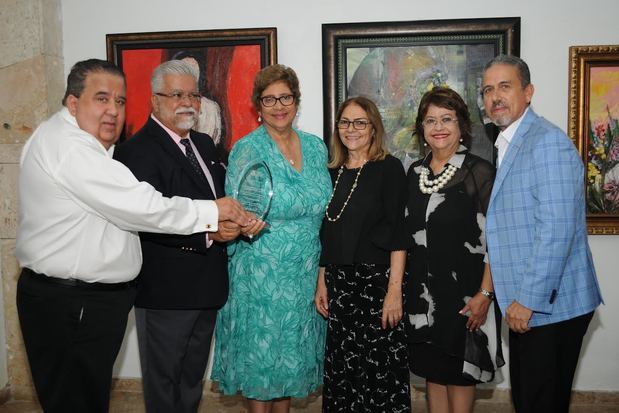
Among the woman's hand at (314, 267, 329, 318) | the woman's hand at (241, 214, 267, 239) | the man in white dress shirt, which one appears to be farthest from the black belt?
the woman's hand at (314, 267, 329, 318)

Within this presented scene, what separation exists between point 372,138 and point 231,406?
209 cm

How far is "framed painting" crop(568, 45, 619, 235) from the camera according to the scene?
3.14 meters

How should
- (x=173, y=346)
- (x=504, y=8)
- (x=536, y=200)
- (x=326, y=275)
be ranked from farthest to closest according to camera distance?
(x=504, y=8)
(x=326, y=275)
(x=173, y=346)
(x=536, y=200)

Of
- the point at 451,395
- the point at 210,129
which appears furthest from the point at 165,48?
the point at 451,395

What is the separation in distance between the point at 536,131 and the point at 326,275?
1180 millimetres

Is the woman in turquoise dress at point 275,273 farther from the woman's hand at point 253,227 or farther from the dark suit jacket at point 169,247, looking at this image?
the dark suit jacket at point 169,247

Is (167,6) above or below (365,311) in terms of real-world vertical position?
above

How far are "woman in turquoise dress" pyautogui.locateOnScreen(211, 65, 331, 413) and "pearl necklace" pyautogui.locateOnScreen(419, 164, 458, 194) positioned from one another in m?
0.47

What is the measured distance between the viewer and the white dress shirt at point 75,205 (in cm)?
194

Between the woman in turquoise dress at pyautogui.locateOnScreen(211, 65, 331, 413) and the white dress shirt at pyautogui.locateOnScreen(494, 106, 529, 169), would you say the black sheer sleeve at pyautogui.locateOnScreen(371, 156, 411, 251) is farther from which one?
the white dress shirt at pyautogui.locateOnScreen(494, 106, 529, 169)

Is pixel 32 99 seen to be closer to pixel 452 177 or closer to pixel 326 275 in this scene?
pixel 326 275

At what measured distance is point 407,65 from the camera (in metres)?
3.25

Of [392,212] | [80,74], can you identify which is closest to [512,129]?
[392,212]

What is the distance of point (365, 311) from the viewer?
2.46m
